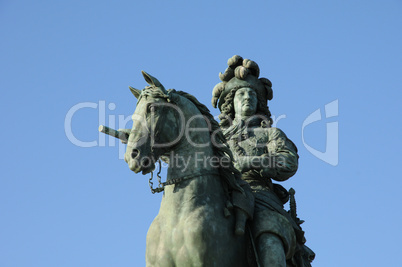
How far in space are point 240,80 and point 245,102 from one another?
0.58 m

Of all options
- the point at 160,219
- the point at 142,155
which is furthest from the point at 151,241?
the point at 142,155

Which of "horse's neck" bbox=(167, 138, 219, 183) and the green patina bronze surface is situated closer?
the green patina bronze surface

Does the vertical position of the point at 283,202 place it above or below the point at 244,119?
below

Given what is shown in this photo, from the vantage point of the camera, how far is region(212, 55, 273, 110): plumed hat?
50.2 ft

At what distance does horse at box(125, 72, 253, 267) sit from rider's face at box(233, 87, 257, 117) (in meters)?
2.83

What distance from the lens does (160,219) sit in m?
11.5

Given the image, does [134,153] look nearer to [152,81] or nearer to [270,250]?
[152,81]

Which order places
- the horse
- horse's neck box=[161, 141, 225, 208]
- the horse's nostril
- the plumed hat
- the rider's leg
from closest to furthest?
the horse, the horse's nostril, horse's neck box=[161, 141, 225, 208], the rider's leg, the plumed hat

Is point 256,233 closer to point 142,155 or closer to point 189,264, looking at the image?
point 189,264

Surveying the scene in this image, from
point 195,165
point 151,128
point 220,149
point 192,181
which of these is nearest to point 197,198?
point 192,181

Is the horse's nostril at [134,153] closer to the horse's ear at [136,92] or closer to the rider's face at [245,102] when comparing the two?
the horse's ear at [136,92]

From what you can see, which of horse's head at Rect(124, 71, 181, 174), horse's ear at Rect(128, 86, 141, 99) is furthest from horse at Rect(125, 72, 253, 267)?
horse's ear at Rect(128, 86, 141, 99)

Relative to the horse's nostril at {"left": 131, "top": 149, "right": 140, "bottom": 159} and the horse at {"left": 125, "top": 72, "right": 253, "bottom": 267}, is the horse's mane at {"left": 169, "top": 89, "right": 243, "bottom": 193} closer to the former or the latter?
the horse at {"left": 125, "top": 72, "right": 253, "bottom": 267}

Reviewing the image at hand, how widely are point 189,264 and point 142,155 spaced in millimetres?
1679
